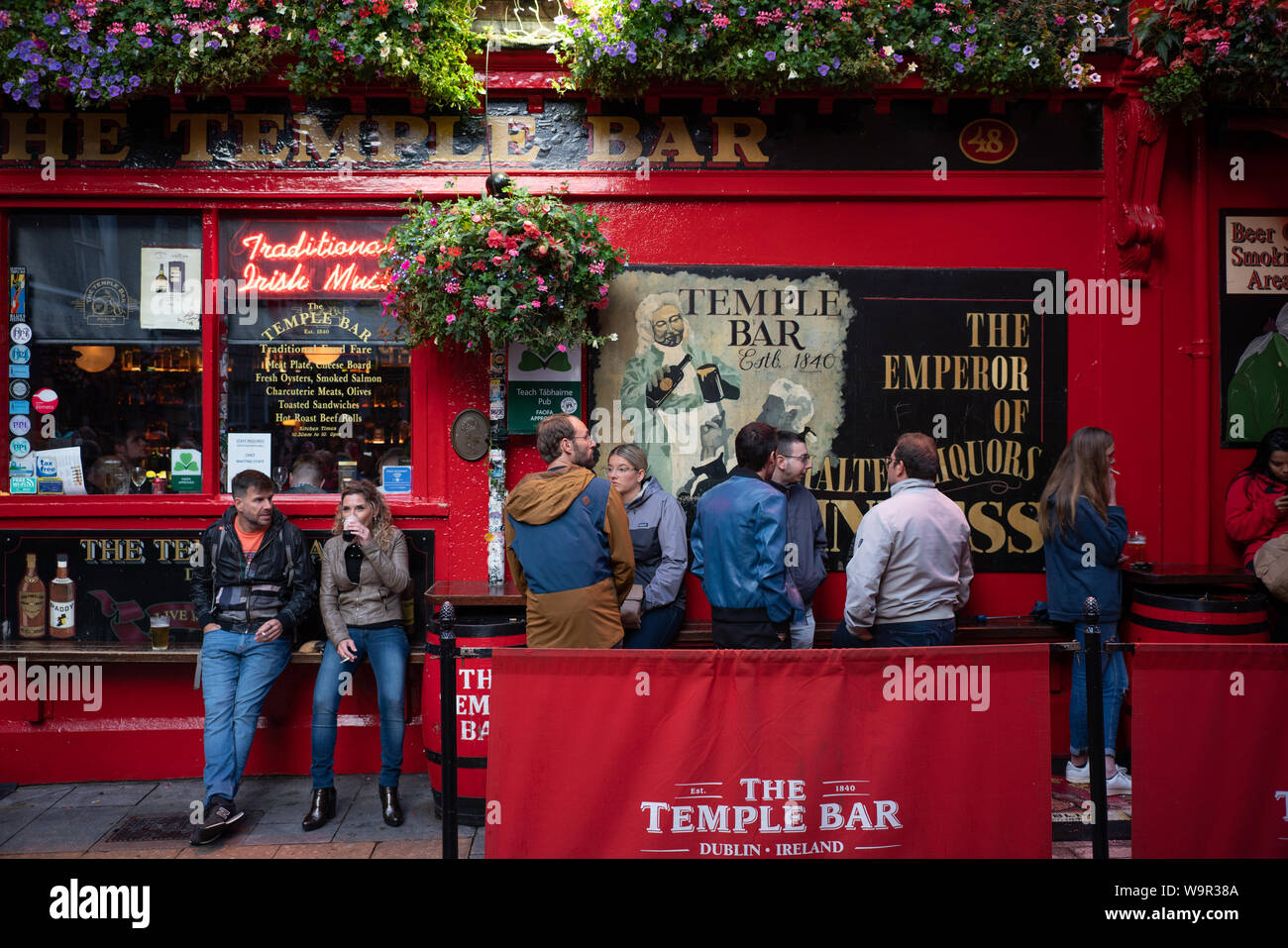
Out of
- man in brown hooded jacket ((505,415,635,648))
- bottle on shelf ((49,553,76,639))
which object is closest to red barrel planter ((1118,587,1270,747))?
man in brown hooded jacket ((505,415,635,648))

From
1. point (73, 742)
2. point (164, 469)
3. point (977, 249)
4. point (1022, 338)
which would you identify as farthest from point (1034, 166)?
point (73, 742)

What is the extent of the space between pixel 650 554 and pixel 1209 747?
9.72 ft

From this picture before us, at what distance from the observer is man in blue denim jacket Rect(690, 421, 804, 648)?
181 inches

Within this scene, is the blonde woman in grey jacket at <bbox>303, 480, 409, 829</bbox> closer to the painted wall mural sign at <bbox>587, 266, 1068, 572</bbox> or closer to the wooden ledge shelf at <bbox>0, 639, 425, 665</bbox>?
the wooden ledge shelf at <bbox>0, 639, 425, 665</bbox>

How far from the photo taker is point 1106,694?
5621 mm

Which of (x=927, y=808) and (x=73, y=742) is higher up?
(x=927, y=808)

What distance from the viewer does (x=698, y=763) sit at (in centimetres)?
374

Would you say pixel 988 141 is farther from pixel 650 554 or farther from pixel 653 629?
pixel 653 629

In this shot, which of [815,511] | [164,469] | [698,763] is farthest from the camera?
[164,469]

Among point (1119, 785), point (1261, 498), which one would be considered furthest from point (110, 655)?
point (1261, 498)

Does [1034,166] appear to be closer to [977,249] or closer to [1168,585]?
[977,249]

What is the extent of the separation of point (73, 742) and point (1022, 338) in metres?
6.88

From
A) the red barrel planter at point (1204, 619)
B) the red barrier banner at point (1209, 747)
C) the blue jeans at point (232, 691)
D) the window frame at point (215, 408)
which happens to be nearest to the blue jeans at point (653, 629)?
the window frame at point (215, 408)

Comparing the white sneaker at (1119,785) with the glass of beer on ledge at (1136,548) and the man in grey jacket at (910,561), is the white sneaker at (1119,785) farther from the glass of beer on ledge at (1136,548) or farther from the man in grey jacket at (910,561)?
the man in grey jacket at (910,561)
